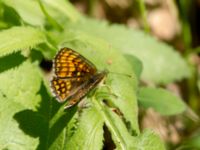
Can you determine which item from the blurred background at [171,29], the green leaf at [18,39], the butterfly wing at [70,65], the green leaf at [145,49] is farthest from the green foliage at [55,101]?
the blurred background at [171,29]

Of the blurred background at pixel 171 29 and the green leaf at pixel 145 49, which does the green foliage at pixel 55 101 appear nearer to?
the green leaf at pixel 145 49

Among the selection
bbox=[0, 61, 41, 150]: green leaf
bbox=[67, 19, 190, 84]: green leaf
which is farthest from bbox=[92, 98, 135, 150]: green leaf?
bbox=[67, 19, 190, 84]: green leaf

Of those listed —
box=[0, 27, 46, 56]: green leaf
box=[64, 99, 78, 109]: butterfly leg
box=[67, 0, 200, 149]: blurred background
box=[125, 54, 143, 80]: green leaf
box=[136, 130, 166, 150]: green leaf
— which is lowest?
box=[67, 0, 200, 149]: blurred background

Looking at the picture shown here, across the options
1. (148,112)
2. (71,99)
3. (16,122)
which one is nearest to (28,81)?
(16,122)

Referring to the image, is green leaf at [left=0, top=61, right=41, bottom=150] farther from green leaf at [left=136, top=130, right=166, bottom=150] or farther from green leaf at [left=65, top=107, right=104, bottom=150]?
green leaf at [left=136, top=130, right=166, bottom=150]

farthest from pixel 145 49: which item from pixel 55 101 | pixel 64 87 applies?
pixel 64 87

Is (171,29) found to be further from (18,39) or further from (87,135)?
(87,135)

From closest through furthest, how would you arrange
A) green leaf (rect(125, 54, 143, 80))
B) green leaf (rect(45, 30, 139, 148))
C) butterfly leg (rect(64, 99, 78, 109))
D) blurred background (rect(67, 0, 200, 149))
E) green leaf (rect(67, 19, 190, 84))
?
1. butterfly leg (rect(64, 99, 78, 109))
2. green leaf (rect(45, 30, 139, 148))
3. green leaf (rect(125, 54, 143, 80))
4. green leaf (rect(67, 19, 190, 84))
5. blurred background (rect(67, 0, 200, 149))
